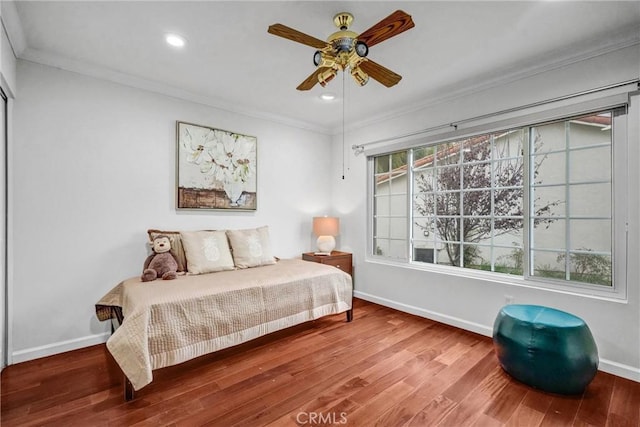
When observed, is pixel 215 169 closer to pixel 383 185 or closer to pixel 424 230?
pixel 383 185

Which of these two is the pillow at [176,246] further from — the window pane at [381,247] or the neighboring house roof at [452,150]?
the neighboring house roof at [452,150]

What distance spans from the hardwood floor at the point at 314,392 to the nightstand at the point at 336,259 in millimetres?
1298

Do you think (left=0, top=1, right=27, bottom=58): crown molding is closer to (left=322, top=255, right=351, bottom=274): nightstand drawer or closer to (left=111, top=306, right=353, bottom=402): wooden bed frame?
(left=111, top=306, right=353, bottom=402): wooden bed frame

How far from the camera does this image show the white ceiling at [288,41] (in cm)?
192

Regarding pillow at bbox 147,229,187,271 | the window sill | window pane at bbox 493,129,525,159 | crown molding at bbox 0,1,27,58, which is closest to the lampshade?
the window sill

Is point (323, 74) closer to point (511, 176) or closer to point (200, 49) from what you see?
point (200, 49)

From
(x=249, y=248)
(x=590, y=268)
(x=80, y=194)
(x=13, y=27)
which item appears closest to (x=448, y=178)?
(x=590, y=268)

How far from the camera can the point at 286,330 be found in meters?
3.10

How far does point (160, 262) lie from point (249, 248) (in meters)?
0.88

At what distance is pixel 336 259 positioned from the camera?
4.00 metres

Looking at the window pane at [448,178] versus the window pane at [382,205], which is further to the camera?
the window pane at [382,205]

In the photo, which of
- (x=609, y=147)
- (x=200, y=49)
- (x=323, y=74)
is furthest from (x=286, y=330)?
(x=609, y=147)

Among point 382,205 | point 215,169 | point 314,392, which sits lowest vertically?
point 314,392

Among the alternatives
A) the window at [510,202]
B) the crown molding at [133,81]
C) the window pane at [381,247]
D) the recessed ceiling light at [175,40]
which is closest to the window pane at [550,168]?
the window at [510,202]
